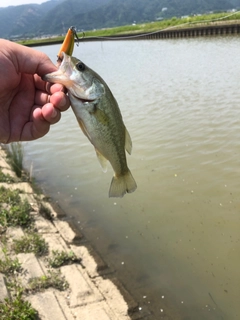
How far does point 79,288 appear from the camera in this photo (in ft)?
15.3

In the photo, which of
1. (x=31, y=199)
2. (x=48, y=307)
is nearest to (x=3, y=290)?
(x=48, y=307)

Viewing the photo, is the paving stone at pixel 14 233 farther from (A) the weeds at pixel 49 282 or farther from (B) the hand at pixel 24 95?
(B) the hand at pixel 24 95

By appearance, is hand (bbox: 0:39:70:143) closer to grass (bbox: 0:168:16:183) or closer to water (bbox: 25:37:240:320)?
water (bbox: 25:37:240:320)

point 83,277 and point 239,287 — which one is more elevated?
point 83,277

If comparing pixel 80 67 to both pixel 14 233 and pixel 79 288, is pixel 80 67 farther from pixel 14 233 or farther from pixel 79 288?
pixel 14 233

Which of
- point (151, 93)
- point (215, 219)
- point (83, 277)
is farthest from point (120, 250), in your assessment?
point (151, 93)

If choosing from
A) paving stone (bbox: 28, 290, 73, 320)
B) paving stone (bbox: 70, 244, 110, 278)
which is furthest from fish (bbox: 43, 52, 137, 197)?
paving stone (bbox: 70, 244, 110, 278)

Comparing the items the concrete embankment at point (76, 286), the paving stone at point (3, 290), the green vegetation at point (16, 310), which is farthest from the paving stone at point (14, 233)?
the green vegetation at point (16, 310)

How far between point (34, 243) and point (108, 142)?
3.32m

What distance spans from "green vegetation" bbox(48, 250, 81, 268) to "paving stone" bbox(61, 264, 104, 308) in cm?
11

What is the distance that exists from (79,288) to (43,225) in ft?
6.38

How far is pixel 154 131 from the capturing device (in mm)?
11523

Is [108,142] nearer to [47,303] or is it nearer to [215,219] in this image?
[47,303]

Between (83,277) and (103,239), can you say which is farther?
(103,239)
